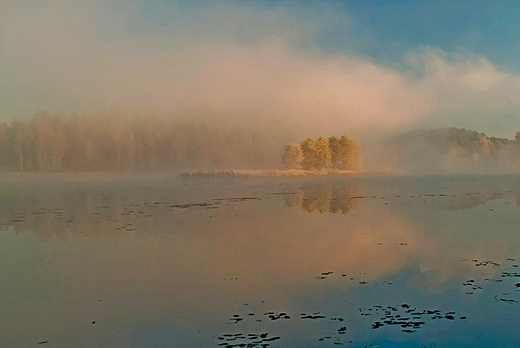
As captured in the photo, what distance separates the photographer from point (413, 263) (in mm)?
11211

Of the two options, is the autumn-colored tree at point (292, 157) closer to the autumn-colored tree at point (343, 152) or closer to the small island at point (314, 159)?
Answer: the small island at point (314, 159)

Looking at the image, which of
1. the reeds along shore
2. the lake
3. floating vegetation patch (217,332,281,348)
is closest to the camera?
floating vegetation patch (217,332,281,348)

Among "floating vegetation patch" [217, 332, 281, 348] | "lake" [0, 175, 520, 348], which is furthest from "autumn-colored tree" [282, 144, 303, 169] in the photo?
"floating vegetation patch" [217, 332, 281, 348]

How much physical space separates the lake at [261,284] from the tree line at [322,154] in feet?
230

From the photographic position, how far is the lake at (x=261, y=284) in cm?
684

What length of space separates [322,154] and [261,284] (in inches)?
3176

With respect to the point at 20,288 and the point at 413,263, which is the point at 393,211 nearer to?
the point at 413,263

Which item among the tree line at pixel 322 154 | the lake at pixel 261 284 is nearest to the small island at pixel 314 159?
the tree line at pixel 322 154

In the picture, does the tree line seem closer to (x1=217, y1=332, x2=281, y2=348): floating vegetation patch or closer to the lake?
the lake

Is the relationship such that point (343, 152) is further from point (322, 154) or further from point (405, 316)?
point (405, 316)

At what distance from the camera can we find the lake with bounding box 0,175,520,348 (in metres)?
6.84

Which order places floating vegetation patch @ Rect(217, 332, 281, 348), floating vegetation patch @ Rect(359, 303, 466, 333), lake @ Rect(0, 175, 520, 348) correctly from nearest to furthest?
1. floating vegetation patch @ Rect(217, 332, 281, 348)
2. lake @ Rect(0, 175, 520, 348)
3. floating vegetation patch @ Rect(359, 303, 466, 333)

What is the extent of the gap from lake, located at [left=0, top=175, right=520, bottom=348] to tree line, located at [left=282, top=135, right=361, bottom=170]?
7016 centimetres

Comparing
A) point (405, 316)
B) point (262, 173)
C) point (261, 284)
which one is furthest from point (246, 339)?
point (262, 173)
